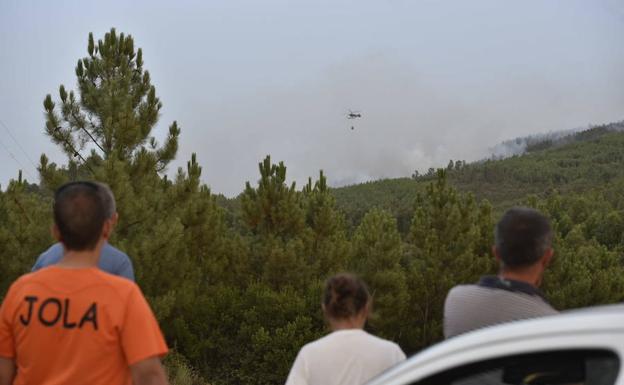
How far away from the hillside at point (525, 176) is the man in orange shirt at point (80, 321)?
101m

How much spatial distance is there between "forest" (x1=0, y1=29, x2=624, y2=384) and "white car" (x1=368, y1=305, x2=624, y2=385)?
14.2 meters

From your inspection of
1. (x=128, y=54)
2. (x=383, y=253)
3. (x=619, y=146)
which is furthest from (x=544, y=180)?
(x=128, y=54)

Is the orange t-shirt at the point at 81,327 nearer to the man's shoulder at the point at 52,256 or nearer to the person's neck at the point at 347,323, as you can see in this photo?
the man's shoulder at the point at 52,256

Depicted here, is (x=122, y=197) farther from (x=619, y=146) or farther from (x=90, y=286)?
(x=619, y=146)

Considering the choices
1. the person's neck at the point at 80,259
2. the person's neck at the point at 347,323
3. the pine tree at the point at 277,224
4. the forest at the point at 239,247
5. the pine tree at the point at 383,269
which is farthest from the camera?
the pine tree at the point at 383,269

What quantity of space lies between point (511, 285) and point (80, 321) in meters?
1.55

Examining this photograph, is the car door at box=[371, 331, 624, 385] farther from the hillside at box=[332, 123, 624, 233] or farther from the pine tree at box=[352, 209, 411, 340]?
the hillside at box=[332, 123, 624, 233]

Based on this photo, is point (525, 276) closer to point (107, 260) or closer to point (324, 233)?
point (107, 260)

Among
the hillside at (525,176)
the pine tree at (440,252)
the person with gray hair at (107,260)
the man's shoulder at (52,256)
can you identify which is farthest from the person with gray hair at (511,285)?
the hillside at (525,176)

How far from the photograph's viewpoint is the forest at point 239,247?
16391 millimetres

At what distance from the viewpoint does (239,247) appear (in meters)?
25.8

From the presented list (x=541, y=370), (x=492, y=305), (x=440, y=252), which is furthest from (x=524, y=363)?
(x=440, y=252)

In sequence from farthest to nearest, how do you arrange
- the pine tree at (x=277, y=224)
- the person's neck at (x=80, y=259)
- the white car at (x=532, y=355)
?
the pine tree at (x=277, y=224)
the person's neck at (x=80, y=259)
the white car at (x=532, y=355)

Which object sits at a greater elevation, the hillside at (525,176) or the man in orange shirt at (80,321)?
the hillside at (525,176)
